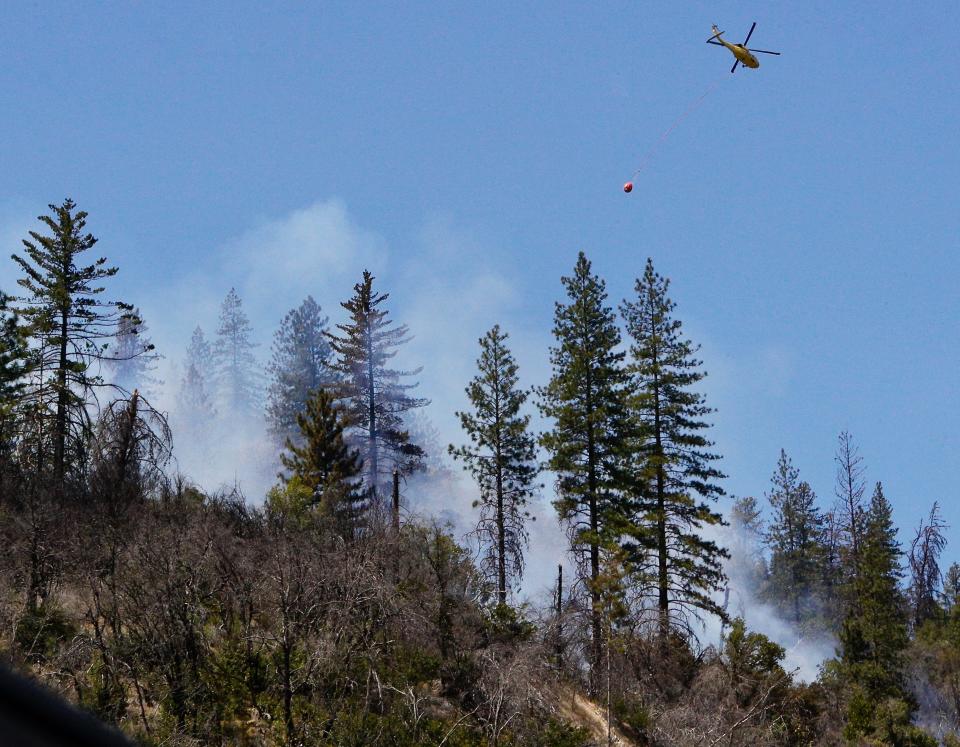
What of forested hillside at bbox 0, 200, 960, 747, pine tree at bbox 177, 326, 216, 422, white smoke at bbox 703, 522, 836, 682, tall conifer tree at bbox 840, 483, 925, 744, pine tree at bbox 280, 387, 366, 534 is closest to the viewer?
→ forested hillside at bbox 0, 200, 960, 747

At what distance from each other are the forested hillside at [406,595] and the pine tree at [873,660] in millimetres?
105

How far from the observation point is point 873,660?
1486 inches

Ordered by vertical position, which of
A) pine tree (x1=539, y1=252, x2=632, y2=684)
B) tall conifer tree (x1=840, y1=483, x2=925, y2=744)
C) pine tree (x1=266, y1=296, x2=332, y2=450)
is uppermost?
pine tree (x1=266, y1=296, x2=332, y2=450)

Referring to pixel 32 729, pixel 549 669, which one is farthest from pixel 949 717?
pixel 32 729

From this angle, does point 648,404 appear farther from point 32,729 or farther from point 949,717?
point 32,729

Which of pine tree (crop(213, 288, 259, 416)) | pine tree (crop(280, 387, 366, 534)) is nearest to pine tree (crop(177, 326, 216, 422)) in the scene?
pine tree (crop(213, 288, 259, 416))

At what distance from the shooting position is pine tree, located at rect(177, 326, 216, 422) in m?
117

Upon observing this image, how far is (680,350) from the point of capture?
42031 mm

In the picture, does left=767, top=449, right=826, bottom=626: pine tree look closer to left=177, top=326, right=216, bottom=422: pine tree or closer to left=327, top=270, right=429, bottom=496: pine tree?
left=327, top=270, right=429, bottom=496: pine tree

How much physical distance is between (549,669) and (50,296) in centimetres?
2604

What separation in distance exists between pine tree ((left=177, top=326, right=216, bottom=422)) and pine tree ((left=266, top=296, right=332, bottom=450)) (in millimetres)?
18217

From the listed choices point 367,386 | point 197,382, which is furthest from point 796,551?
point 197,382

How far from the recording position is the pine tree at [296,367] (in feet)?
286

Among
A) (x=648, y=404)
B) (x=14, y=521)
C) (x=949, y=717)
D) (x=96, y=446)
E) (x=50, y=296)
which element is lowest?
(x=949, y=717)
